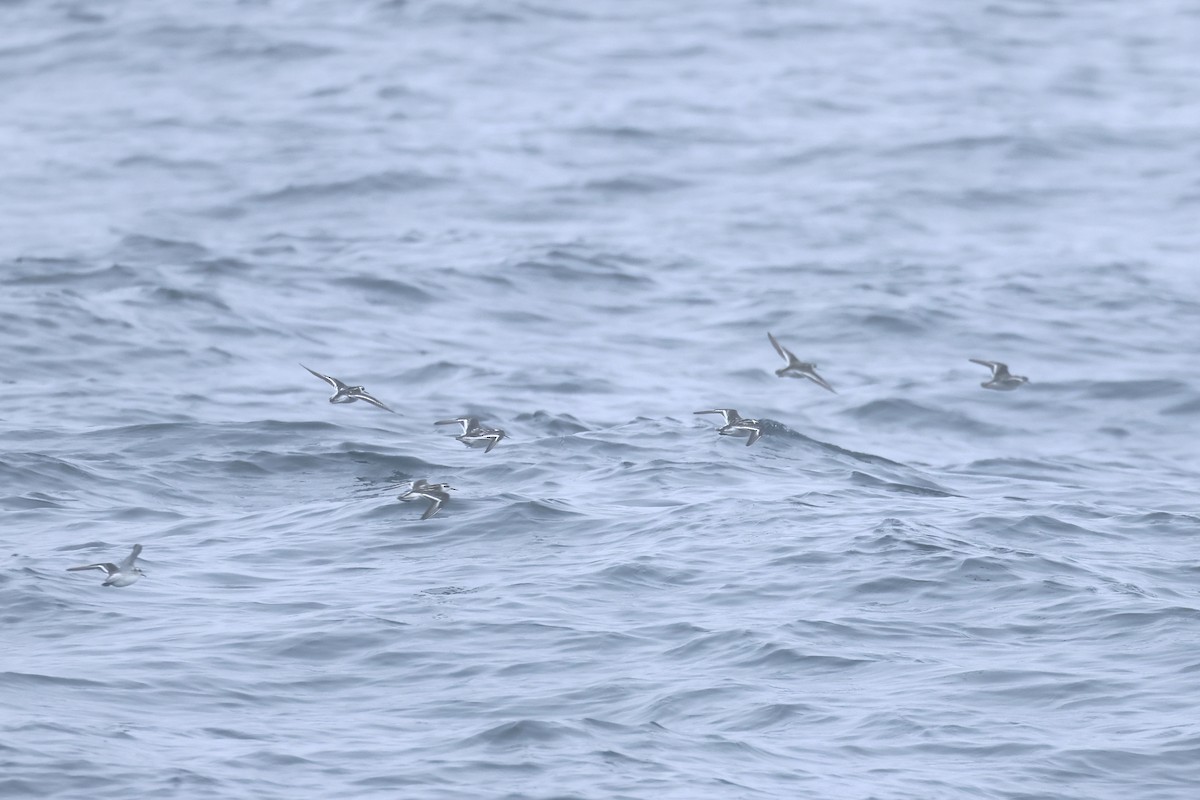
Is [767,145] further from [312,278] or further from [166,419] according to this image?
[166,419]

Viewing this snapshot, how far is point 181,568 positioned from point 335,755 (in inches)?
172

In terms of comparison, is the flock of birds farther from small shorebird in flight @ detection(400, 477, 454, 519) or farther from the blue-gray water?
the blue-gray water

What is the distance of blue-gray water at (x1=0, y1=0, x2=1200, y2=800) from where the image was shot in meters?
13.1

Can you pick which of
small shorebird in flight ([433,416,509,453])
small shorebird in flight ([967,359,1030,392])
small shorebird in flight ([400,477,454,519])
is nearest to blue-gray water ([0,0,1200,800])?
small shorebird in flight ([400,477,454,519])

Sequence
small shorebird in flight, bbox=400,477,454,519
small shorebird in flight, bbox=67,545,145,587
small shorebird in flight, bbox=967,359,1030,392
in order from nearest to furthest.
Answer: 1. small shorebird in flight, bbox=67,545,145,587
2. small shorebird in flight, bbox=400,477,454,519
3. small shorebird in flight, bbox=967,359,1030,392

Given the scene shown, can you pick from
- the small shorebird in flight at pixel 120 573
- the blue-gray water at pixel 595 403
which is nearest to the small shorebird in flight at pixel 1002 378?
the blue-gray water at pixel 595 403

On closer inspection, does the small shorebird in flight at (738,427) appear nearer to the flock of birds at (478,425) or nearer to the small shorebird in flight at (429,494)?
the flock of birds at (478,425)

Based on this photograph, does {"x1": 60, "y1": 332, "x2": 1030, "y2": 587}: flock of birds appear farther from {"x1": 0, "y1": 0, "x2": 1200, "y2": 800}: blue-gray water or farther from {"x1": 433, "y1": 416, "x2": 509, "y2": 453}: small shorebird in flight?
{"x1": 0, "y1": 0, "x2": 1200, "y2": 800}: blue-gray water

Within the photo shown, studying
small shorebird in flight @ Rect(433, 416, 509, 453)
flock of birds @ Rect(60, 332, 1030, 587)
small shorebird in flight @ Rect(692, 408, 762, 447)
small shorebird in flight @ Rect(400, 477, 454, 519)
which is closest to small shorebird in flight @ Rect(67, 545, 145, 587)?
flock of birds @ Rect(60, 332, 1030, 587)

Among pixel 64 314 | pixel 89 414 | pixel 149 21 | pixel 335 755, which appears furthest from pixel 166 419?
pixel 149 21

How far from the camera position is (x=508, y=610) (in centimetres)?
1518

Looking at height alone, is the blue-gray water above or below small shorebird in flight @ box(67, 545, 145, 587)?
below

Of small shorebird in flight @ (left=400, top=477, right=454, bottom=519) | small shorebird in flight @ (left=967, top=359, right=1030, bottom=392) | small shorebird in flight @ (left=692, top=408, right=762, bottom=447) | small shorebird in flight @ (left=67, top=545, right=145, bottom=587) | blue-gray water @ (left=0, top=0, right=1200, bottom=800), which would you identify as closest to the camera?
blue-gray water @ (left=0, top=0, right=1200, bottom=800)

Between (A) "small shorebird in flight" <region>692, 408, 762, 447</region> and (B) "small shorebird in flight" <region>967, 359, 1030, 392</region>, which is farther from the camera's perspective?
(B) "small shorebird in flight" <region>967, 359, 1030, 392</region>
